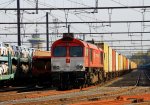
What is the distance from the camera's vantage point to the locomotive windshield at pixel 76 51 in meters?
24.9

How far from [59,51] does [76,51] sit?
1.07 m

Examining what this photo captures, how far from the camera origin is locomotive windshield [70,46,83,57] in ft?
81.8

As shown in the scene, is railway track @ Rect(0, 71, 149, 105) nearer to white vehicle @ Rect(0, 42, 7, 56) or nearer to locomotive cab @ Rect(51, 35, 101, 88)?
locomotive cab @ Rect(51, 35, 101, 88)

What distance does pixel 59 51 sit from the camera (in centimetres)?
2511

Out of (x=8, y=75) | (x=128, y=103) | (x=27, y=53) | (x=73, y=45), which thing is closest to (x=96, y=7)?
(x=27, y=53)

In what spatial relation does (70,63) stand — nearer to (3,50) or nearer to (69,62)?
(69,62)

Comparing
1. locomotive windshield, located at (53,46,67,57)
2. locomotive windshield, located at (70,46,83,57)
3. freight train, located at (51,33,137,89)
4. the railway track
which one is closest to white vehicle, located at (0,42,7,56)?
freight train, located at (51,33,137,89)

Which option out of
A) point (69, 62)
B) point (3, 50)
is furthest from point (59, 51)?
point (3, 50)

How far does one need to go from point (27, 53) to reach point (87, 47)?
6.87m

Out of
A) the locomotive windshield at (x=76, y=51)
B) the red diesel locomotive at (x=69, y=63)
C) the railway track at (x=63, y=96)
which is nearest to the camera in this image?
the railway track at (x=63, y=96)

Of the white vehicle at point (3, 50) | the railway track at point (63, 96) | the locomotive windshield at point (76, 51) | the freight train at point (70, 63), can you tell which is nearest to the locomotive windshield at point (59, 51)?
the freight train at point (70, 63)

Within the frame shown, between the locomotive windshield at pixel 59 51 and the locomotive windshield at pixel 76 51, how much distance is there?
44 cm

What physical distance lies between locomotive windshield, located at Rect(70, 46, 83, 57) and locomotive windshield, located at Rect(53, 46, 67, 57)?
1.45ft

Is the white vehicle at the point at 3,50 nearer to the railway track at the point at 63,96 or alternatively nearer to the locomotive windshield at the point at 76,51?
the railway track at the point at 63,96
